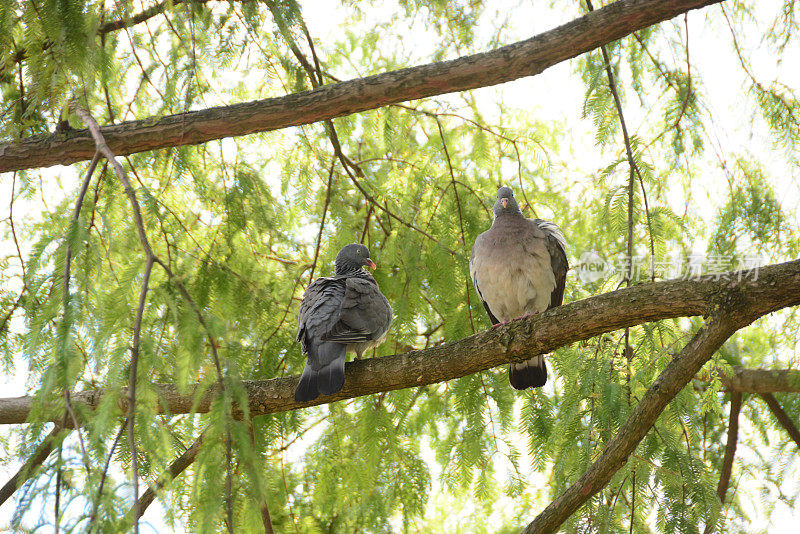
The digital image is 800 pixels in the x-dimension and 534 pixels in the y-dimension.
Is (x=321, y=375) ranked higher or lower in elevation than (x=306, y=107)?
lower

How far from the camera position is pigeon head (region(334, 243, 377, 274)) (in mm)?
4086

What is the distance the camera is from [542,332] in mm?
2887

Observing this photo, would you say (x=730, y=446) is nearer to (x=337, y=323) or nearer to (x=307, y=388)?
(x=337, y=323)

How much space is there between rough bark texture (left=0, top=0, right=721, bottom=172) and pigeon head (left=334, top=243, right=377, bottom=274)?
951 mm

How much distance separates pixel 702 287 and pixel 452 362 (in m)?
1.10

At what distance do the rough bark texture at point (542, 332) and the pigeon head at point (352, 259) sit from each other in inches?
34.1

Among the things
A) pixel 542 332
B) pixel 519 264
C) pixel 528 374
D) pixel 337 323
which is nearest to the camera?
pixel 542 332

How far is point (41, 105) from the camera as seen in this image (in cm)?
295

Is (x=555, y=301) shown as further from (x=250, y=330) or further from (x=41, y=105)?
(x=41, y=105)

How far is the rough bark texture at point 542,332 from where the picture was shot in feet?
7.95

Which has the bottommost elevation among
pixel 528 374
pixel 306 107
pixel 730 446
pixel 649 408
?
pixel 649 408

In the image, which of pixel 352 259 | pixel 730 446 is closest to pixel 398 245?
pixel 352 259

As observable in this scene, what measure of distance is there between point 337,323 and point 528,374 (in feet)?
4.01

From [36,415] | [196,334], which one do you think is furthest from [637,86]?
[36,415]
